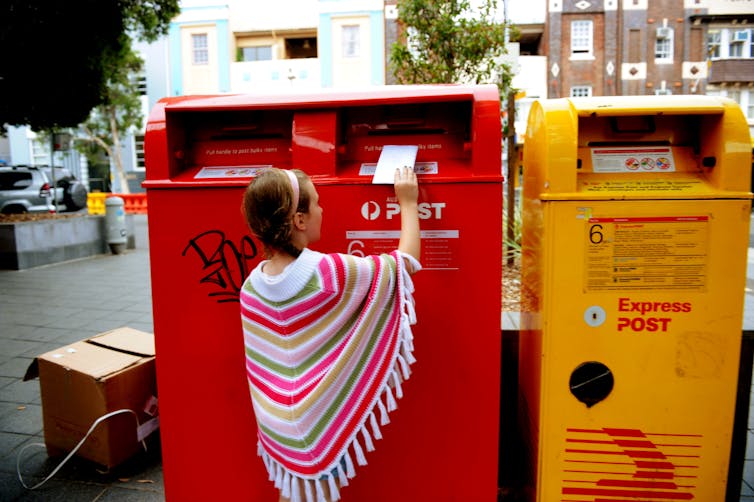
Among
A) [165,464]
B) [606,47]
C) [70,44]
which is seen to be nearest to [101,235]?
[70,44]

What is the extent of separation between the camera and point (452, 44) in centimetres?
601

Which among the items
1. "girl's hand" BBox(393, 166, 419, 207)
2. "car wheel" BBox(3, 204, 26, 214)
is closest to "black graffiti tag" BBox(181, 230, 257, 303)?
"girl's hand" BBox(393, 166, 419, 207)

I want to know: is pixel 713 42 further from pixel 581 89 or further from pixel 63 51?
pixel 63 51

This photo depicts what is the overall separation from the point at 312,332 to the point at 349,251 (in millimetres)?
429

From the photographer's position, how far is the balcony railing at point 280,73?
2402cm

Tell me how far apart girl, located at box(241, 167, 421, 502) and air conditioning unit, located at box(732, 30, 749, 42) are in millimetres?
28940

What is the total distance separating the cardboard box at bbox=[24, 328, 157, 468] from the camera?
8.55 ft

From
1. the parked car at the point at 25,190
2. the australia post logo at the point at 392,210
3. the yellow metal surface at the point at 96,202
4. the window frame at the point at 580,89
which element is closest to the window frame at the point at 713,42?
the window frame at the point at 580,89

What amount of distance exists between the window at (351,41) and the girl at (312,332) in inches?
953

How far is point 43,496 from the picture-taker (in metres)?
2.51

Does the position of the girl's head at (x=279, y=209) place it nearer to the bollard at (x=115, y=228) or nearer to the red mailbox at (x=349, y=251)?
the red mailbox at (x=349, y=251)

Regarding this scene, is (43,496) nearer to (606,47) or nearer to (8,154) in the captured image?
(606,47)

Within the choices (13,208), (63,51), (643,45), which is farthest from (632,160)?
(643,45)

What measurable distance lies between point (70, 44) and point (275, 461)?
7.47 meters
